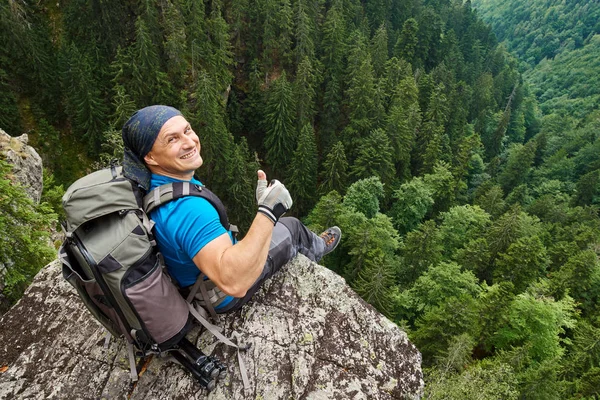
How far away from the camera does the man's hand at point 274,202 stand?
3516 millimetres

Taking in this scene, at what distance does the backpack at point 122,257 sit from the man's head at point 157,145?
0.20m

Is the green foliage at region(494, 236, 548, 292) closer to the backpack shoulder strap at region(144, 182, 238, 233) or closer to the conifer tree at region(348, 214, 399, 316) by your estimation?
the conifer tree at region(348, 214, 399, 316)

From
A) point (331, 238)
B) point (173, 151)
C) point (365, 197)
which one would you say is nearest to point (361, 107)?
point (365, 197)

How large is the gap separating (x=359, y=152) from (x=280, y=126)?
10.2 meters

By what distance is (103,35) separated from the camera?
42219 mm

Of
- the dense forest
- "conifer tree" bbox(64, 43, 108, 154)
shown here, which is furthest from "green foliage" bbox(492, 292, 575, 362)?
"conifer tree" bbox(64, 43, 108, 154)

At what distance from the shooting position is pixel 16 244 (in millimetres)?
10250

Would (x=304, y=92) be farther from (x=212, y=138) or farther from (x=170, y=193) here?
(x=170, y=193)

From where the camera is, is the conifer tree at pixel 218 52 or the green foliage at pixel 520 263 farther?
the conifer tree at pixel 218 52

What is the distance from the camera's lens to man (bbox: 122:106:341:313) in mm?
3256

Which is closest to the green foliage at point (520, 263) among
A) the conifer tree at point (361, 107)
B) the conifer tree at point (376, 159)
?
the conifer tree at point (376, 159)

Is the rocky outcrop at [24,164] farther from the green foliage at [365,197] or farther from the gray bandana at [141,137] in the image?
the green foliage at [365,197]

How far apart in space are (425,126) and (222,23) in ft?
95.5

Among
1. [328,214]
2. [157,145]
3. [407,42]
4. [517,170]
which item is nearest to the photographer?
[157,145]
